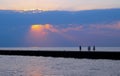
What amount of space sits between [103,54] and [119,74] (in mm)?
22001

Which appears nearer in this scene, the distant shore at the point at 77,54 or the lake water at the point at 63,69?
the lake water at the point at 63,69

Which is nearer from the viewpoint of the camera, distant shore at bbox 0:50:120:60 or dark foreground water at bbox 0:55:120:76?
dark foreground water at bbox 0:55:120:76

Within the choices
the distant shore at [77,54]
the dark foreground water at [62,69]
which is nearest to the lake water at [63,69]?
the dark foreground water at [62,69]

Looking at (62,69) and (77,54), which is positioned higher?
(62,69)

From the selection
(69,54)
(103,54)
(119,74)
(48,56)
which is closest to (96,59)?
(103,54)

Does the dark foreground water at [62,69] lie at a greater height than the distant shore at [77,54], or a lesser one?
greater

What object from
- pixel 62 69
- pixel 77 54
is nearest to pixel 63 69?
pixel 62 69

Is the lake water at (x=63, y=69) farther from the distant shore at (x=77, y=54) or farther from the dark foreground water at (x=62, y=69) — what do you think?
the distant shore at (x=77, y=54)

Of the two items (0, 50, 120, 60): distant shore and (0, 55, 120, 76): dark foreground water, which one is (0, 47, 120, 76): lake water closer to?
(0, 55, 120, 76): dark foreground water

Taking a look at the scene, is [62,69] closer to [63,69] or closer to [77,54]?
[63,69]

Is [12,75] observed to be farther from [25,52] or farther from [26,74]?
[25,52]

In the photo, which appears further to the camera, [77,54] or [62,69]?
[77,54]

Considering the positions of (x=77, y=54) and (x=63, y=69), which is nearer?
(x=63, y=69)

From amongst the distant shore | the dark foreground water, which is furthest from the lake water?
the distant shore
